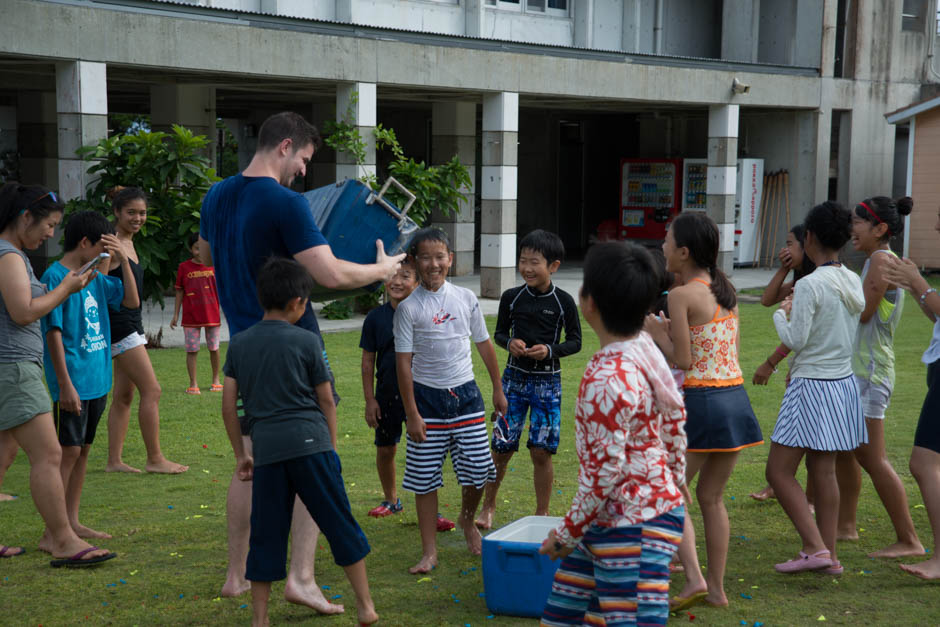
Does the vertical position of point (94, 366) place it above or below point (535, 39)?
below

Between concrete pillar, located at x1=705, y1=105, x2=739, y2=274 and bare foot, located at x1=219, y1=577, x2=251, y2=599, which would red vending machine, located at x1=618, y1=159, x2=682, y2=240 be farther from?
bare foot, located at x1=219, y1=577, x2=251, y2=599

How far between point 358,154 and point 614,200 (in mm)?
15080

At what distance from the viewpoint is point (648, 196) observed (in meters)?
25.1

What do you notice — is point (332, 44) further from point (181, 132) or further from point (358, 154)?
point (181, 132)

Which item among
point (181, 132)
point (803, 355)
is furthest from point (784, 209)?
point (803, 355)

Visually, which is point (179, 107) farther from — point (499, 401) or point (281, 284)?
point (281, 284)

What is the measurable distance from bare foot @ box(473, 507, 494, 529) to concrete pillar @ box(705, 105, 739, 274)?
51.5ft

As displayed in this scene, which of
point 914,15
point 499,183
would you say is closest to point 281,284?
point 499,183

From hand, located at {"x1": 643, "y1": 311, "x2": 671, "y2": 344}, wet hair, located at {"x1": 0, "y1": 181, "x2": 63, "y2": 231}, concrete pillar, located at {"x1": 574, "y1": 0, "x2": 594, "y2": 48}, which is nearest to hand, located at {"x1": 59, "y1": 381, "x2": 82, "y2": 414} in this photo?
wet hair, located at {"x1": 0, "y1": 181, "x2": 63, "y2": 231}

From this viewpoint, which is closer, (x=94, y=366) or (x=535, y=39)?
(x=94, y=366)

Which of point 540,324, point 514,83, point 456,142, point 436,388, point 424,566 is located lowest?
point 424,566

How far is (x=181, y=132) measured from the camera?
38.5 feet

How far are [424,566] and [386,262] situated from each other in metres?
1.57

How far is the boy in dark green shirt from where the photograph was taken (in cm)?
400
